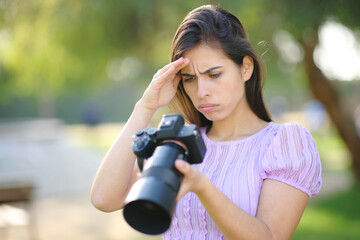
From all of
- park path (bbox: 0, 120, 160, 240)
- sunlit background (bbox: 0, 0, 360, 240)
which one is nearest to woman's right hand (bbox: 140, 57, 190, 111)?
sunlit background (bbox: 0, 0, 360, 240)

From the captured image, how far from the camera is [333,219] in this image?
625cm

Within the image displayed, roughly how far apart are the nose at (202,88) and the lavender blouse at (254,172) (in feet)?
0.87

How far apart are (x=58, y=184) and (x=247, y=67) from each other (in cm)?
871

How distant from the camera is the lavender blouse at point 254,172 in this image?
1714mm

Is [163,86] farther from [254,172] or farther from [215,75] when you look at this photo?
[254,172]

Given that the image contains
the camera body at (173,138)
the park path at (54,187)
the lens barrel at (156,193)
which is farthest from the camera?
the park path at (54,187)

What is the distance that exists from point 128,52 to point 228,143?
5.28 metres

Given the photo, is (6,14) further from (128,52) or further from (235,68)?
(235,68)

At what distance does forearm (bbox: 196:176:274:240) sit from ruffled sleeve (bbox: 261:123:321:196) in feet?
0.85

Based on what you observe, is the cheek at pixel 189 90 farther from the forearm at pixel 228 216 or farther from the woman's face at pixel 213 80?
the forearm at pixel 228 216

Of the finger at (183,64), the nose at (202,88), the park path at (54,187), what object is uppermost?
the finger at (183,64)

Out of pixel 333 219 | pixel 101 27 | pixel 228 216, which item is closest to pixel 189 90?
pixel 228 216

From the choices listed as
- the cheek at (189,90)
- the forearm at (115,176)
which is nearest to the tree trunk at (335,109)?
the cheek at (189,90)

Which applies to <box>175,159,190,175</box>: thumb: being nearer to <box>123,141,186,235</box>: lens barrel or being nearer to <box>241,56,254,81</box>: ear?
<box>123,141,186,235</box>: lens barrel
